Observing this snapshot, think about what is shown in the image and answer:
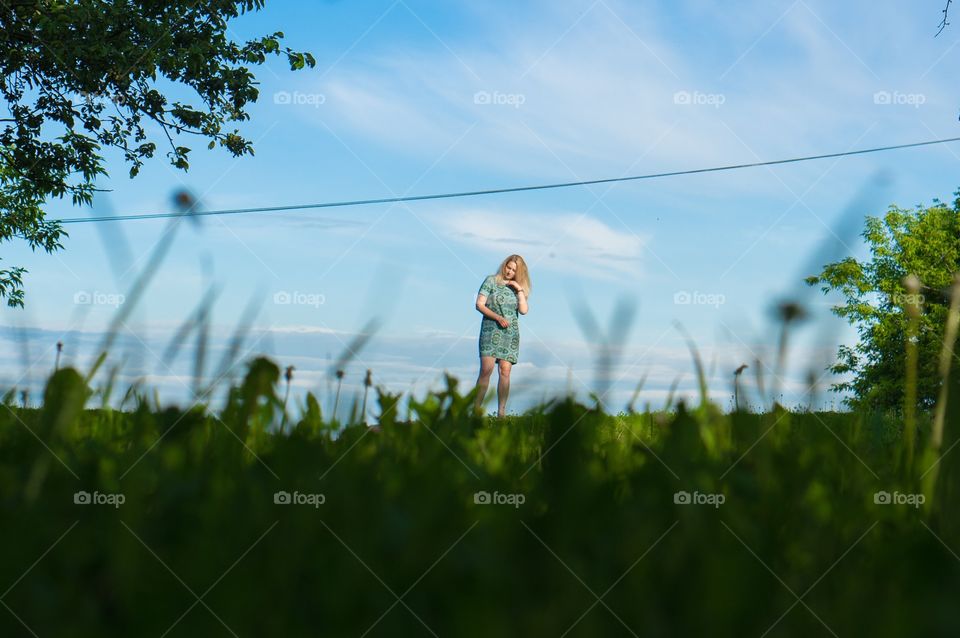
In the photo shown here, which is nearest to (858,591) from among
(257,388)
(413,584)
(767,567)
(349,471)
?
(767,567)

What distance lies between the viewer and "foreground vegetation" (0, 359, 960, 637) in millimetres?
1234

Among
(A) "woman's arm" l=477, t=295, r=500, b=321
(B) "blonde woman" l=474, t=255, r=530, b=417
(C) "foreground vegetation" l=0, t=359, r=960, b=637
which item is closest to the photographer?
(C) "foreground vegetation" l=0, t=359, r=960, b=637

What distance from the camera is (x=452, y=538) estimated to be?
1432mm

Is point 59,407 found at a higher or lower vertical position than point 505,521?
higher

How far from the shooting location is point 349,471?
174 cm

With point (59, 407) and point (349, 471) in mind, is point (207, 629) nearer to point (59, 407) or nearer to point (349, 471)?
point (349, 471)

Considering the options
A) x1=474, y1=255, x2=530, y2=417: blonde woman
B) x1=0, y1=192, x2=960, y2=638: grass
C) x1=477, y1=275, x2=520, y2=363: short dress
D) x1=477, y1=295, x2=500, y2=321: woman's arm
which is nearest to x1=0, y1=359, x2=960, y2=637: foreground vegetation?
x1=0, y1=192, x2=960, y2=638: grass

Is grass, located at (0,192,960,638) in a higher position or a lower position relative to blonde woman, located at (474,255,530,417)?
lower

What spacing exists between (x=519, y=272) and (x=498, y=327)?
1165 mm

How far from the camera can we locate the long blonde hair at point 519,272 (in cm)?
1356

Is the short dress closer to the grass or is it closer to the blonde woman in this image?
the blonde woman

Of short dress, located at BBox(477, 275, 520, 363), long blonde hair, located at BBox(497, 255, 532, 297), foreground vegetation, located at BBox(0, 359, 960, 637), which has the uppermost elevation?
long blonde hair, located at BBox(497, 255, 532, 297)

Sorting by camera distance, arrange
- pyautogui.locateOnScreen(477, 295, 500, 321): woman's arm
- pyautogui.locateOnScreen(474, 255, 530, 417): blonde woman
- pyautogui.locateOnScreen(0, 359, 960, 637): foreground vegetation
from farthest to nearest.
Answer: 1. pyautogui.locateOnScreen(474, 255, 530, 417): blonde woman
2. pyautogui.locateOnScreen(477, 295, 500, 321): woman's arm
3. pyautogui.locateOnScreen(0, 359, 960, 637): foreground vegetation

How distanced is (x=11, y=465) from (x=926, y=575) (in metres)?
1.96
